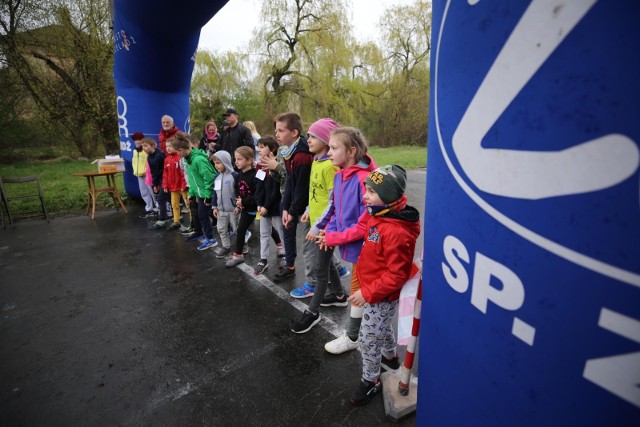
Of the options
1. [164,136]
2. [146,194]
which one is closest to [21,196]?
[146,194]

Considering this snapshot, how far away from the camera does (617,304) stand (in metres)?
0.66

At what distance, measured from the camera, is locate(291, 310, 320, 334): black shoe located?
2869mm

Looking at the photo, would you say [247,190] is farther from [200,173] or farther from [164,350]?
[164,350]

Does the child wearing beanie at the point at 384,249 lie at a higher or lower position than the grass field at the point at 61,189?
higher

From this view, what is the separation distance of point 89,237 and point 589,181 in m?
7.11

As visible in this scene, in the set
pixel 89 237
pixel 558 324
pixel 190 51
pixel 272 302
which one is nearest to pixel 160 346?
pixel 272 302

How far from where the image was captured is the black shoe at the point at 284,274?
12.9 feet

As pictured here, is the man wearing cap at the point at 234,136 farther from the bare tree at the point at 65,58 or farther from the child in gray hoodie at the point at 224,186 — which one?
the bare tree at the point at 65,58

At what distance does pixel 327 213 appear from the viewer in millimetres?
2717

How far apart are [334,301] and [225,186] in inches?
88.3

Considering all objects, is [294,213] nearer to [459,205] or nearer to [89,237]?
[459,205]

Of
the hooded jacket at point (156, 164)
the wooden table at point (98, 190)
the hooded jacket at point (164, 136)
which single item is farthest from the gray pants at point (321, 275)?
the wooden table at point (98, 190)

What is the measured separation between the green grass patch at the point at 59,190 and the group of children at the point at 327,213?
4049 millimetres

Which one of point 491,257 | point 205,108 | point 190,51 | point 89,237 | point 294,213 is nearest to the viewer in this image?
point 491,257
